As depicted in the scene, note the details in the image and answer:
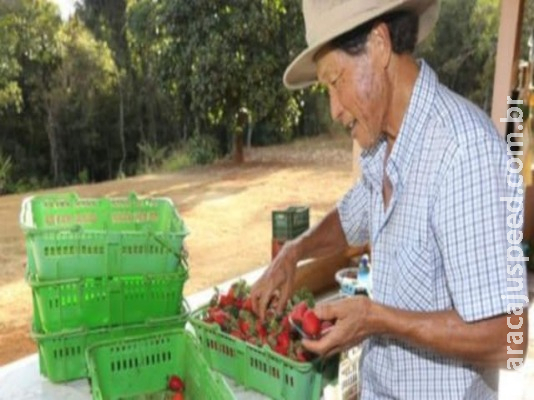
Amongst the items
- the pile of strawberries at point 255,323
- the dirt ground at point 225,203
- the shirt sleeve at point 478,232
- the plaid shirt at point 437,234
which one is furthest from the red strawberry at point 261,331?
the dirt ground at point 225,203

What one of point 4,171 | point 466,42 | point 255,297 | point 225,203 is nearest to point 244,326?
point 255,297

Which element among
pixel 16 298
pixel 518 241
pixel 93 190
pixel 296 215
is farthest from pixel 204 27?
pixel 518 241

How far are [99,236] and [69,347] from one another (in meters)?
0.27

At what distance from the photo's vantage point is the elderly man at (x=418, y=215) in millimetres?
659

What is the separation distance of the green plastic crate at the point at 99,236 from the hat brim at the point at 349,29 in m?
0.49

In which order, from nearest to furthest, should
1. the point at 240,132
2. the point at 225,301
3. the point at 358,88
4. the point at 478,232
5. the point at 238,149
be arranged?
the point at 478,232
the point at 358,88
the point at 225,301
the point at 240,132
the point at 238,149

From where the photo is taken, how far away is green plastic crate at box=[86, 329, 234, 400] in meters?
1.17

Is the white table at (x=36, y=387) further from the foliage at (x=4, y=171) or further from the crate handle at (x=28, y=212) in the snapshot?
the foliage at (x=4, y=171)

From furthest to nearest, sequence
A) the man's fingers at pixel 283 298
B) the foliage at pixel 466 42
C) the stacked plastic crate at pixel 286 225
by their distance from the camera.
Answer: the foliage at pixel 466 42
the stacked plastic crate at pixel 286 225
the man's fingers at pixel 283 298

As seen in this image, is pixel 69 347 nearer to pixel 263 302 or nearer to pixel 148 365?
pixel 148 365

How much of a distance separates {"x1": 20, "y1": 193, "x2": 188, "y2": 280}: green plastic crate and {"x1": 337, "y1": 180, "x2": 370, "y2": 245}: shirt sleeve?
0.39m

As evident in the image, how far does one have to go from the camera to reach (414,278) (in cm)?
75

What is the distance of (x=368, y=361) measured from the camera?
2.84 ft

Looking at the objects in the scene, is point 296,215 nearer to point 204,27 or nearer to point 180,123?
point 204,27
